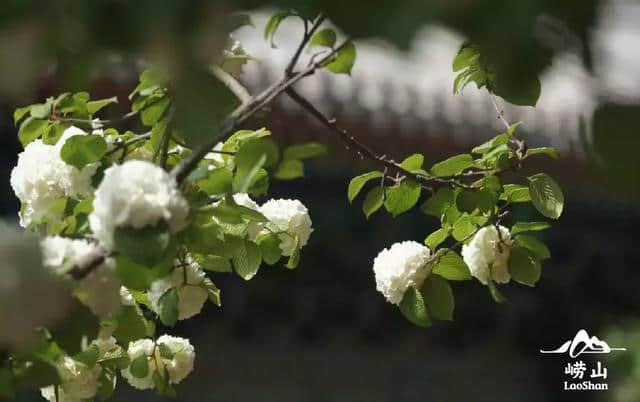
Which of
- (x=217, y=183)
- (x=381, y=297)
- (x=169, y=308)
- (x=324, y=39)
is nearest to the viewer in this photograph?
(x=217, y=183)

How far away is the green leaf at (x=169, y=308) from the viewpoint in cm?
115

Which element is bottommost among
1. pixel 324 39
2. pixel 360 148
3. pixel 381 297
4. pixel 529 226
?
pixel 381 297

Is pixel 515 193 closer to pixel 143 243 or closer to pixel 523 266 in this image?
pixel 523 266

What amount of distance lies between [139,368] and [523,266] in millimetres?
489

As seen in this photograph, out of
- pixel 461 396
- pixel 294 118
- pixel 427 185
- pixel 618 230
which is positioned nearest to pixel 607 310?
pixel 618 230

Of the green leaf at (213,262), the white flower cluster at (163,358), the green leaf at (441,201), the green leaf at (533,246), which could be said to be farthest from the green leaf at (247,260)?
the green leaf at (533,246)

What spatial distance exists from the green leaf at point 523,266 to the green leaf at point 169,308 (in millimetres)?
431

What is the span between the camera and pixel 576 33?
1.91 ft

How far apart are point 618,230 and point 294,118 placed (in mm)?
2142

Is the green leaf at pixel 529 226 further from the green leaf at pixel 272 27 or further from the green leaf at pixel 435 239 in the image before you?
the green leaf at pixel 272 27

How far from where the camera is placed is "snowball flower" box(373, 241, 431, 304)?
1322 mm

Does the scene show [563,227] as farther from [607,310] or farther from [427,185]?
[427,185]

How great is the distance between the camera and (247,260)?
4.17 feet

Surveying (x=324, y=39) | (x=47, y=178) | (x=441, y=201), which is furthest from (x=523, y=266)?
(x=47, y=178)
